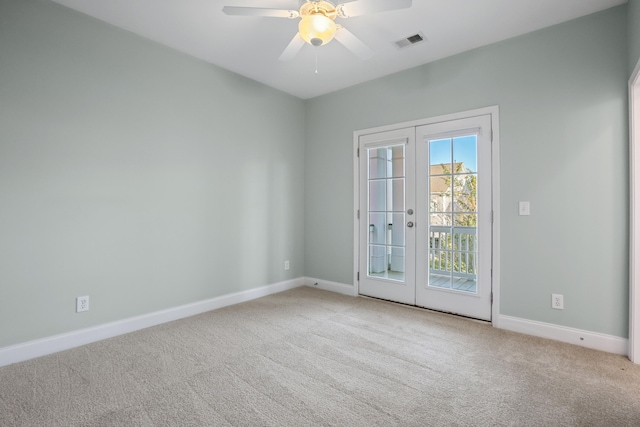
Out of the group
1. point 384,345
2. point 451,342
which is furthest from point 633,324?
point 384,345

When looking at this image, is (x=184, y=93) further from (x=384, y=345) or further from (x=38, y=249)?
(x=384, y=345)

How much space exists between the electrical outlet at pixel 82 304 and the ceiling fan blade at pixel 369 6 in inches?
120

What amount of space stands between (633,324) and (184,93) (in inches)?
176

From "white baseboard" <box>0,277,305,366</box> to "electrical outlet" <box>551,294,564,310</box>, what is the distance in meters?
3.14

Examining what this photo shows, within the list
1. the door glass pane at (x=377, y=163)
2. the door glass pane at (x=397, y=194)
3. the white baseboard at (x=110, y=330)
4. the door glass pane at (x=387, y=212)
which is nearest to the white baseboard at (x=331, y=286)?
the door glass pane at (x=387, y=212)

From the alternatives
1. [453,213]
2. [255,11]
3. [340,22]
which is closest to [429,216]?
[453,213]

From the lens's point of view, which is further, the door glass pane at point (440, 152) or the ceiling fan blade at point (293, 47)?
the door glass pane at point (440, 152)

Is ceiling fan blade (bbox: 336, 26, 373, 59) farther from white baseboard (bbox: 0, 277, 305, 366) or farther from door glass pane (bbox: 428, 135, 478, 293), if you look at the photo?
white baseboard (bbox: 0, 277, 305, 366)

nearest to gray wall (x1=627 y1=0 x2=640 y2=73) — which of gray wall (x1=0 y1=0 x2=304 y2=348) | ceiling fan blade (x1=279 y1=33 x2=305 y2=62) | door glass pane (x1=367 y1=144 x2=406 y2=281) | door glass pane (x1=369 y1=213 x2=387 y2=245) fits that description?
door glass pane (x1=367 y1=144 x2=406 y2=281)

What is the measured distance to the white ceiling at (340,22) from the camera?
2510 mm

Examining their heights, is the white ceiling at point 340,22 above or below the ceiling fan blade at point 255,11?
above

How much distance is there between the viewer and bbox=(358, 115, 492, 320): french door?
318cm

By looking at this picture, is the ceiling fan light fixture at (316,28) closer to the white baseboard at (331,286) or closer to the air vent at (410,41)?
the air vent at (410,41)

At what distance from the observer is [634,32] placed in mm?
2270
